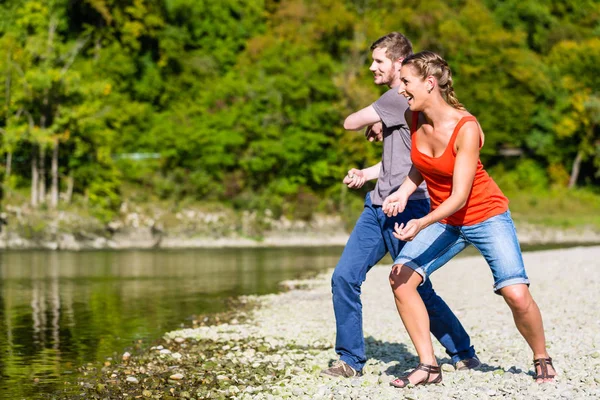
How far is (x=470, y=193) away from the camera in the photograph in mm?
7059

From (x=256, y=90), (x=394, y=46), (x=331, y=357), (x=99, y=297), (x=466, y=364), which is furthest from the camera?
(x=256, y=90)

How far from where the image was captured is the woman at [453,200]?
6.88 meters

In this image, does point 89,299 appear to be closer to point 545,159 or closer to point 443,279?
point 443,279

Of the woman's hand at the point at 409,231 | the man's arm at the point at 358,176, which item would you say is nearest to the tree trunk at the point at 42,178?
the man's arm at the point at 358,176

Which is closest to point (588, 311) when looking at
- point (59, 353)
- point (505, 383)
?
point (505, 383)

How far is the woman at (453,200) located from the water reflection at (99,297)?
353 centimetres

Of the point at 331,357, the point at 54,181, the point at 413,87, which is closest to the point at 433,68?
Result: the point at 413,87

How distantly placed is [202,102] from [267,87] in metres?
3.69

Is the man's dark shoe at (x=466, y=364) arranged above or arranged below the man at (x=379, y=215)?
below

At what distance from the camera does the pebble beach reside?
7379 mm

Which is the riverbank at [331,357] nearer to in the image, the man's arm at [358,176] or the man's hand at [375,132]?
the man's arm at [358,176]

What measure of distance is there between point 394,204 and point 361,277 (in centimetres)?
106

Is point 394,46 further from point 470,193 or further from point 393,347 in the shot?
point 393,347

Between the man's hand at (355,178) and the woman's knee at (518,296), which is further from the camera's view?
the man's hand at (355,178)
